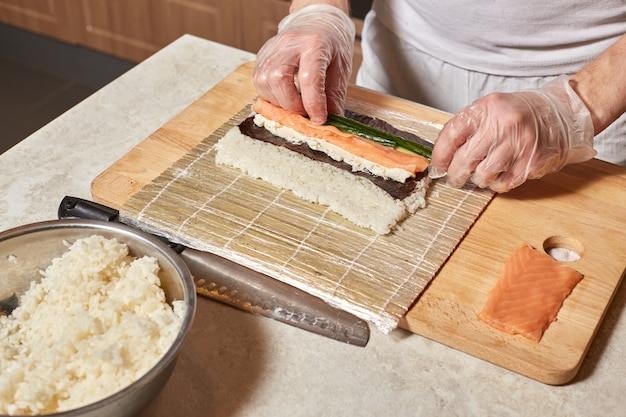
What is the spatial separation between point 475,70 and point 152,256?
110 centimetres

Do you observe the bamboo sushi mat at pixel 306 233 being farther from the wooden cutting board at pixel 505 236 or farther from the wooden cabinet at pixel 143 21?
the wooden cabinet at pixel 143 21

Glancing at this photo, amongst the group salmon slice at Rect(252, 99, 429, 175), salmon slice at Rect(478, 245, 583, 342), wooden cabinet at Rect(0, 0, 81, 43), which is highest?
salmon slice at Rect(252, 99, 429, 175)

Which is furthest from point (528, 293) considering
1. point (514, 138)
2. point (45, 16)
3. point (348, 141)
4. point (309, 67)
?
point (45, 16)

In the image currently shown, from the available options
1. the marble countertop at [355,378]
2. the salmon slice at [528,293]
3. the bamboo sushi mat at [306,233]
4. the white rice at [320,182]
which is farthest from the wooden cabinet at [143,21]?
the marble countertop at [355,378]

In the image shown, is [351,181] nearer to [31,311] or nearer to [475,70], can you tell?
[475,70]

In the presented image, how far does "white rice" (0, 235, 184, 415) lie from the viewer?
1035mm


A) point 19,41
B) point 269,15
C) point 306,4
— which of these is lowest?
point 19,41

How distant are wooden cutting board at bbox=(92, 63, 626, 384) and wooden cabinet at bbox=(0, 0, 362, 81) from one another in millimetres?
1722

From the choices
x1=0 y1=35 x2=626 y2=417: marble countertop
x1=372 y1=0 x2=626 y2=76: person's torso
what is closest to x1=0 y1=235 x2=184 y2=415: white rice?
x1=0 y1=35 x2=626 y2=417: marble countertop

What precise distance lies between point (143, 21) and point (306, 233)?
289 centimetres

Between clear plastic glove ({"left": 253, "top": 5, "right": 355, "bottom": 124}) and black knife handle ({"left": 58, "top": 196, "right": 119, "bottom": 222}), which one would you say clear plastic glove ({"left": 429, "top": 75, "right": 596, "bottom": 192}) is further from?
black knife handle ({"left": 58, "top": 196, "right": 119, "bottom": 222})

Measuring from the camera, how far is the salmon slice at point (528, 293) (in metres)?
1.26

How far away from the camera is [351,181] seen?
1.59 metres

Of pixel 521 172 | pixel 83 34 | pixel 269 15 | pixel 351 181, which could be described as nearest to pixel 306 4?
pixel 351 181
